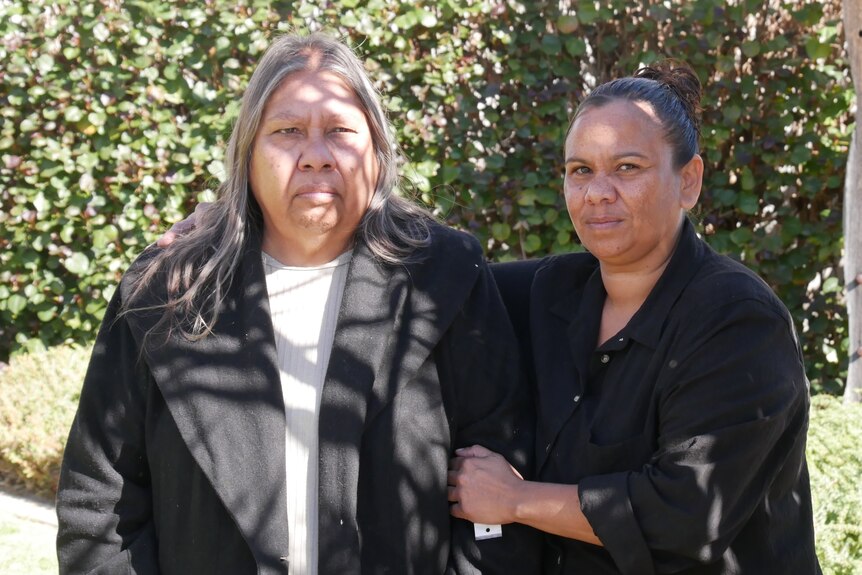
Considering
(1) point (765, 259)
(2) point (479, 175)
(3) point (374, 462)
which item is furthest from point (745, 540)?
(2) point (479, 175)

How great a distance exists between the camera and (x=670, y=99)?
2.44 m

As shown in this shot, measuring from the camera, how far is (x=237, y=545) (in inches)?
93.0

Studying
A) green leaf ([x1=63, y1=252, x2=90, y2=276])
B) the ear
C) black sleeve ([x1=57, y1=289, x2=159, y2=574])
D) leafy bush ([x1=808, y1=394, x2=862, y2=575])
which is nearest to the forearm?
the ear

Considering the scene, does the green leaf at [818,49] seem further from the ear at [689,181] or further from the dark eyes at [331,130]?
the dark eyes at [331,130]

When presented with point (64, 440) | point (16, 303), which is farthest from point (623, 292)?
point (16, 303)

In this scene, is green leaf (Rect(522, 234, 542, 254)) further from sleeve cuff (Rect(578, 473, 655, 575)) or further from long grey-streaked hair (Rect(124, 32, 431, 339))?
sleeve cuff (Rect(578, 473, 655, 575))

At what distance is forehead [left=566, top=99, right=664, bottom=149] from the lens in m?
2.38

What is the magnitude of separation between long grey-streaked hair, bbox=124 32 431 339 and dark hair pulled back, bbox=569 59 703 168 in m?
0.52

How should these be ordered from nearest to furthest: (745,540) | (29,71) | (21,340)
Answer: (745,540) → (29,71) → (21,340)

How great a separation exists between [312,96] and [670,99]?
85 cm

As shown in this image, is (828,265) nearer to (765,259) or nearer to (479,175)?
(765,259)

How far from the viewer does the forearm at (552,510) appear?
229cm

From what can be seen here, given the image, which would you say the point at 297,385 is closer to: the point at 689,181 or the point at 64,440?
the point at 689,181

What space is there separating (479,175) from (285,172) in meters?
2.83
